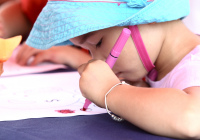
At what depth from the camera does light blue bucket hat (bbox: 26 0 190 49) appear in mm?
580

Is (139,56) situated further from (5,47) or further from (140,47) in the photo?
(5,47)

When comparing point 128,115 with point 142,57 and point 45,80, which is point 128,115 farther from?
point 45,80

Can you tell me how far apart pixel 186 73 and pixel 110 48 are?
16 cm

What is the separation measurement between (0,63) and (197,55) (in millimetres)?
351

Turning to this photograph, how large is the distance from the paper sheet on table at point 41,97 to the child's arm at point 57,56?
101 mm

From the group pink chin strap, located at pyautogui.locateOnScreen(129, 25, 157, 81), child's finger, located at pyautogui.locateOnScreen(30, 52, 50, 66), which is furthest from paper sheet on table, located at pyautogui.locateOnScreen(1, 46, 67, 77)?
pink chin strap, located at pyautogui.locateOnScreen(129, 25, 157, 81)

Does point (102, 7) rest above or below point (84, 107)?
above

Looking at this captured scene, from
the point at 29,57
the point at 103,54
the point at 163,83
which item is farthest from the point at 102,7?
the point at 29,57

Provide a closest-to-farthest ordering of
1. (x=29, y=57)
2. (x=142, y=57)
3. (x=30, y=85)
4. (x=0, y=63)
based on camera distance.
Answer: (x=0, y=63) → (x=142, y=57) → (x=30, y=85) → (x=29, y=57)

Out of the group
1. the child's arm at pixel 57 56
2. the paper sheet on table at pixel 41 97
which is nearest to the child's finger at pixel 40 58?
the child's arm at pixel 57 56

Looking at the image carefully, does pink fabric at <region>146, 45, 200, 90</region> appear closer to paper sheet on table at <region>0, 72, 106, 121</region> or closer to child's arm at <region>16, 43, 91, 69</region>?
paper sheet on table at <region>0, 72, 106, 121</region>

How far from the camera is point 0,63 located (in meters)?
0.55

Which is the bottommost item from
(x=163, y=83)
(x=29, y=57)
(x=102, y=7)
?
(x=29, y=57)

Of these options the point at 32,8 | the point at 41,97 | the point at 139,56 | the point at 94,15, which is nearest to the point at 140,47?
the point at 139,56
